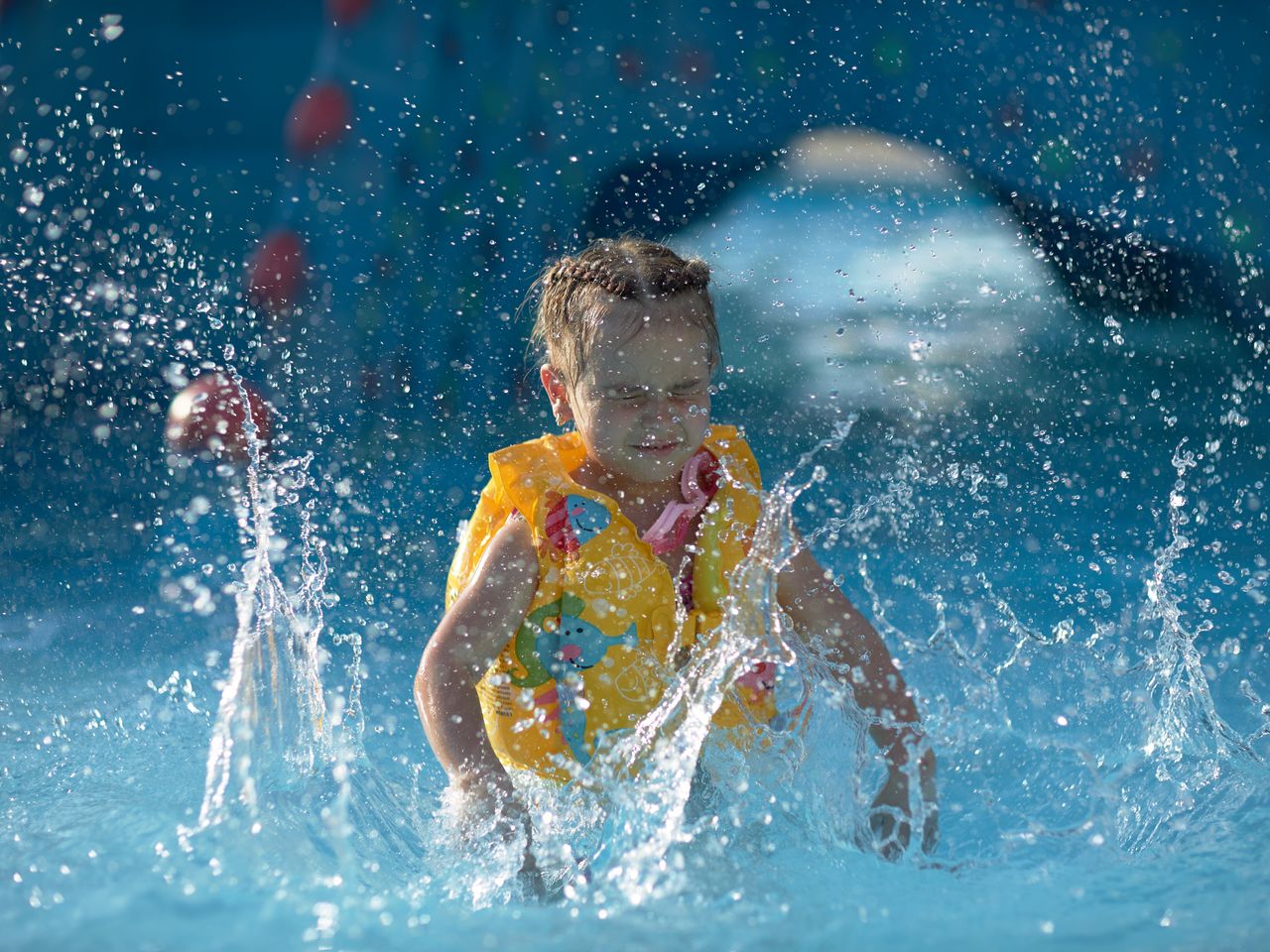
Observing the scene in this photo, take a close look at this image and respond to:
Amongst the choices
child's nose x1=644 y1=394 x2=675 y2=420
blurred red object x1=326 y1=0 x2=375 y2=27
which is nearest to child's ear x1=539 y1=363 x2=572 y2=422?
child's nose x1=644 y1=394 x2=675 y2=420

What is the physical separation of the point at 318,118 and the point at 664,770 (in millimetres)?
5324

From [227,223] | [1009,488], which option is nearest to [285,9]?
[227,223]

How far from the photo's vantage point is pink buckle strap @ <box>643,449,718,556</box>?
2.54 meters

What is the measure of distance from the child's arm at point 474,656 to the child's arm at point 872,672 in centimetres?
47

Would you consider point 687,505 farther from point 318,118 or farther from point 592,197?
point 318,118

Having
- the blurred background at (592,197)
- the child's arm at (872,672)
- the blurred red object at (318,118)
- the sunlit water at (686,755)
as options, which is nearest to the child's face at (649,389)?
the sunlit water at (686,755)

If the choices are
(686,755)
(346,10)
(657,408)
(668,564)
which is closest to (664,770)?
(686,755)

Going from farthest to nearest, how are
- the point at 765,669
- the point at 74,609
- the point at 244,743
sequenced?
the point at 74,609 → the point at 244,743 → the point at 765,669

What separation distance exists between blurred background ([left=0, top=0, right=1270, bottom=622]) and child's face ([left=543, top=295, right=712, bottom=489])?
12.2 feet

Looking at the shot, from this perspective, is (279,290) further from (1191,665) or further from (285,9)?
(1191,665)

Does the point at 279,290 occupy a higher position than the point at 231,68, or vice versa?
the point at 231,68

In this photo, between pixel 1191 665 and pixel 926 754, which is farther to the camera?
pixel 1191 665

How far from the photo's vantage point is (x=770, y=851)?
7.36ft

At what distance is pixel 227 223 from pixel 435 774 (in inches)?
190
